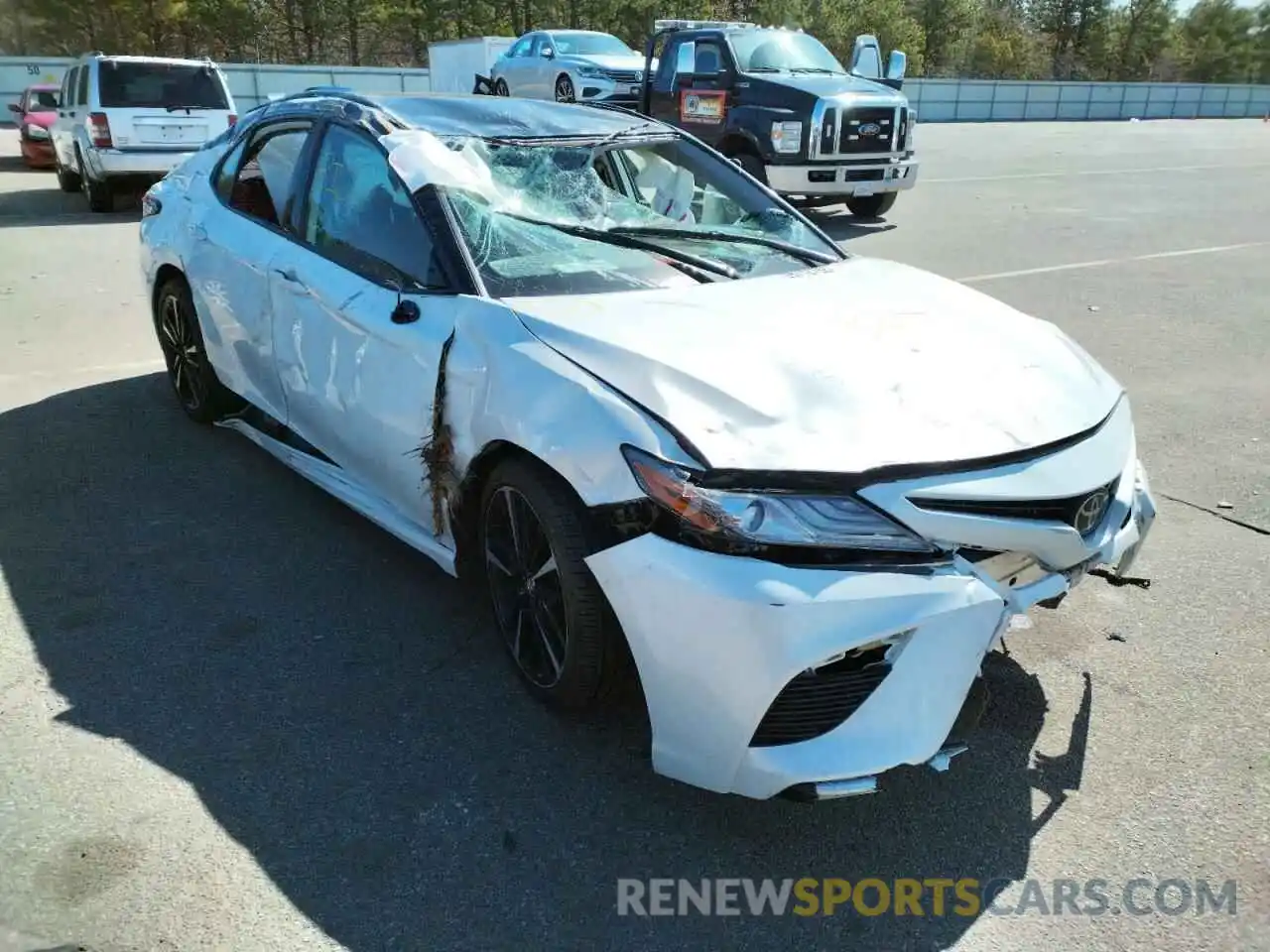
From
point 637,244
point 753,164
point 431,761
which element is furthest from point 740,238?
point 753,164

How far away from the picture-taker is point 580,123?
410 centimetres

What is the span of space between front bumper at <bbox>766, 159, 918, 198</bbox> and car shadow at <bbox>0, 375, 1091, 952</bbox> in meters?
8.97

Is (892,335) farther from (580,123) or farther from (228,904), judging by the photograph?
(228,904)

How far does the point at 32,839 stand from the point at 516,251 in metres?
2.12

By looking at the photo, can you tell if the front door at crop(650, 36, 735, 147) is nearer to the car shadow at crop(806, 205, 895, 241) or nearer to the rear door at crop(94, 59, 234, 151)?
the car shadow at crop(806, 205, 895, 241)

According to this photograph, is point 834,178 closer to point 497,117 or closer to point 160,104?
point 160,104

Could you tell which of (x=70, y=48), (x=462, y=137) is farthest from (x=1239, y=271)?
(x=70, y=48)

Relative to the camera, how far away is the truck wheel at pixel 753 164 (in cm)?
1202

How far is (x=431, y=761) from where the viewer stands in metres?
2.80

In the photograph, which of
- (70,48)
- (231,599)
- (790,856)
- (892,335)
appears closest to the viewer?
(790,856)

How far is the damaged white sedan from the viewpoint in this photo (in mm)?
2260

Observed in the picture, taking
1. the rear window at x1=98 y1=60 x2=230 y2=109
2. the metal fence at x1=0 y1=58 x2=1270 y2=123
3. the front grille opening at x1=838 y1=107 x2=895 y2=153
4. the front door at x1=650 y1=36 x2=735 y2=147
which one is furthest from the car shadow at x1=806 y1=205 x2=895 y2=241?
the metal fence at x1=0 y1=58 x2=1270 y2=123

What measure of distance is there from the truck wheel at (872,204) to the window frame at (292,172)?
31.3ft

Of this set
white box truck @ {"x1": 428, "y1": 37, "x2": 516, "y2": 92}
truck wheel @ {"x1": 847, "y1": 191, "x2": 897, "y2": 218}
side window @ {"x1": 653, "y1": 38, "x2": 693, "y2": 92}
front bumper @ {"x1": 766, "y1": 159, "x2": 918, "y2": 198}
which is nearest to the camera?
front bumper @ {"x1": 766, "y1": 159, "x2": 918, "y2": 198}
